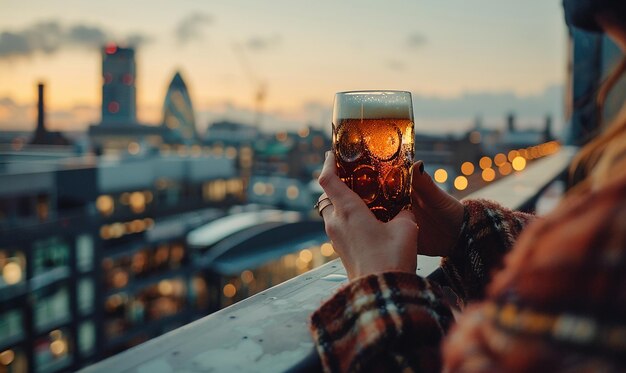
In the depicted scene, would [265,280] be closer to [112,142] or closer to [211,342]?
[211,342]

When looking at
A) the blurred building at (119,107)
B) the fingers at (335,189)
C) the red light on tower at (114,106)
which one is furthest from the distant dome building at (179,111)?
the fingers at (335,189)

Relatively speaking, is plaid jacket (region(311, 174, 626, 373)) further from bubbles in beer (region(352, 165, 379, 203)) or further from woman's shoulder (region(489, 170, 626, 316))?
bubbles in beer (region(352, 165, 379, 203))

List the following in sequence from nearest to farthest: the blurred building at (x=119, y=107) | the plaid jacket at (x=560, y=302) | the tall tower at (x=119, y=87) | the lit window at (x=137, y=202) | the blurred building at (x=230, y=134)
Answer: the plaid jacket at (x=560, y=302) → the lit window at (x=137, y=202) → the blurred building at (x=230, y=134) → the blurred building at (x=119, y=107) → the tall tower at (x=119, y=87)

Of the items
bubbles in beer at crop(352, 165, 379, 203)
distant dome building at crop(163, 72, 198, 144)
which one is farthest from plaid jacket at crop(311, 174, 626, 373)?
distant dome building at crop(163, 72, 198, 144)

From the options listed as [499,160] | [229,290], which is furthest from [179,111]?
[499,160]

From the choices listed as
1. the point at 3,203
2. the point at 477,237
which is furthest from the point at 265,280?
the point at 477,237

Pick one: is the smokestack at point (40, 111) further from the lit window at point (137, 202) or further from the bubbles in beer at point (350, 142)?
the bubbles in beer at point (350, 142)
